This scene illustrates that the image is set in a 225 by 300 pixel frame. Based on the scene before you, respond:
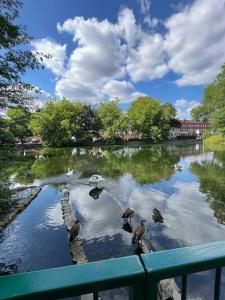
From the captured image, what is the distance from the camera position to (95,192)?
12.1 m

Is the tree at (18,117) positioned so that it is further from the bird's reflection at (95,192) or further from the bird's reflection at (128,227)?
the bird's reflection at (95,192)

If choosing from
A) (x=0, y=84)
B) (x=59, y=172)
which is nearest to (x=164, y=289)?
(x=0, y=84)

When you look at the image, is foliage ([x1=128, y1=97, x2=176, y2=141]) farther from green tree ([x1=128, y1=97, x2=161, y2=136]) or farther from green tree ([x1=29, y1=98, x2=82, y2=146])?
Result: green tree ([x1=29, y1=98, x2=82, y2=146])

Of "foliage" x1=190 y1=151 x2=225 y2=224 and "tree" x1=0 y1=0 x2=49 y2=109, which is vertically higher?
"tree" x1=0 y1=0 x2=49 y2=109

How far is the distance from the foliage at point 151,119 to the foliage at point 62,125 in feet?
40.6

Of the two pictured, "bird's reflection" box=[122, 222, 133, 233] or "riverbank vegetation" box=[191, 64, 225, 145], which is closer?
"bird's reflection" box=[122, 222, 133, 233]

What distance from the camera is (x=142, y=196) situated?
1111 cm

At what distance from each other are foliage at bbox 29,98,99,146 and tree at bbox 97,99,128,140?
4095 millimetres

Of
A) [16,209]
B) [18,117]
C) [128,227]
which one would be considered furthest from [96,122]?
[18,117]

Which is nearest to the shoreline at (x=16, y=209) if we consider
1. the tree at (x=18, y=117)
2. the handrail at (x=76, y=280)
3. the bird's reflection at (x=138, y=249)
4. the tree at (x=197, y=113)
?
the tree at (x=18, y=117)

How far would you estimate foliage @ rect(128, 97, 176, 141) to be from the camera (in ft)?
178

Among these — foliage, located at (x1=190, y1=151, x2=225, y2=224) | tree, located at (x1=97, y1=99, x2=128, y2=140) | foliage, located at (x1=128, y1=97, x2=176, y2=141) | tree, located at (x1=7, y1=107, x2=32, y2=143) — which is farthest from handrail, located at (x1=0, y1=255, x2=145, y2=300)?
foliage, located at (x1=128, y1=97, x2=176, y2=141)

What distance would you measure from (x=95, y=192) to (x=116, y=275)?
1130 centimetres

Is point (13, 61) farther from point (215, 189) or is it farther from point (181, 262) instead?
point (215, 189)
